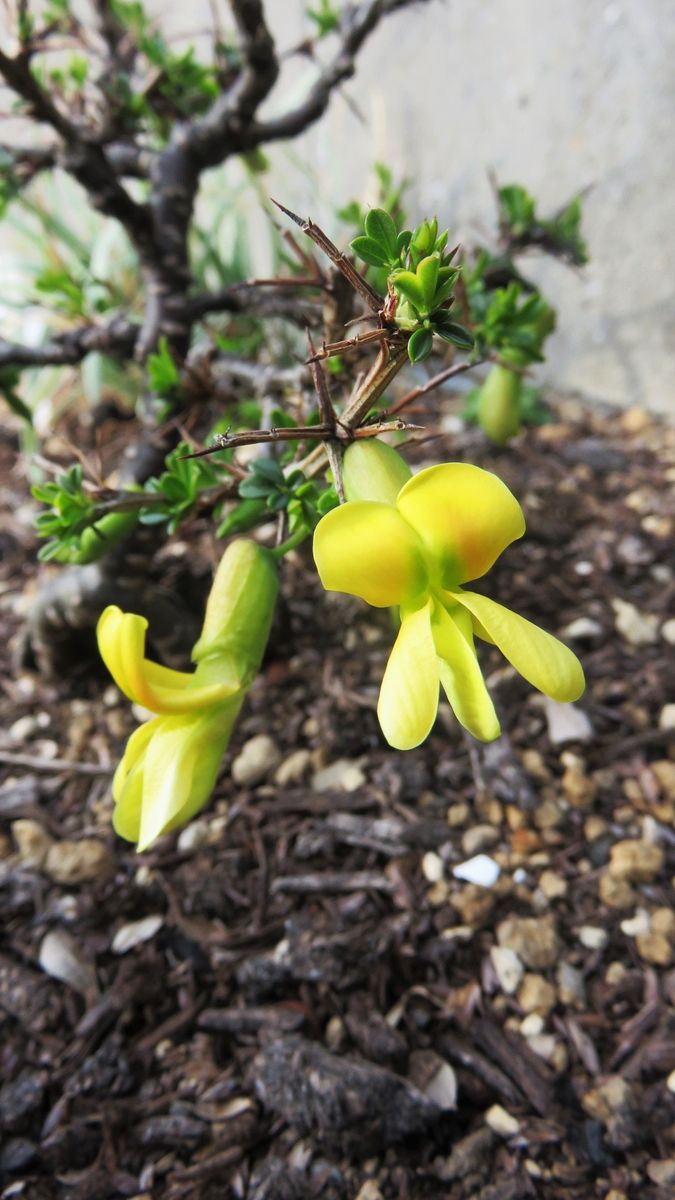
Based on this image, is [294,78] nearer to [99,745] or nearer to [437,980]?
[99,745]

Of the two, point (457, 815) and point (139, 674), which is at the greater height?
point (139, 674)

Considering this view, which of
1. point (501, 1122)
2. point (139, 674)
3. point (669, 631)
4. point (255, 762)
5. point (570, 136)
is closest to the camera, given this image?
point (139, 674)

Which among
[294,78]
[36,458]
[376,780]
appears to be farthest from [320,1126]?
[294,78]

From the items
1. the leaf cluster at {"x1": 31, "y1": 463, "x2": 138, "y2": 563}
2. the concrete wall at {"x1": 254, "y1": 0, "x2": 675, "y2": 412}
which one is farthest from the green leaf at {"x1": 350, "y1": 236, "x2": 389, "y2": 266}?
the concrete wall at {"x1": 254, "y1": 0, "x2": 675, "y2": 412}

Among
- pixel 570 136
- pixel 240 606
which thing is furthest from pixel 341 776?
pixel 570 136

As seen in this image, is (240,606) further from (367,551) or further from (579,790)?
(579,790)

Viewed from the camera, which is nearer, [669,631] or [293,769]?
[293,769]
